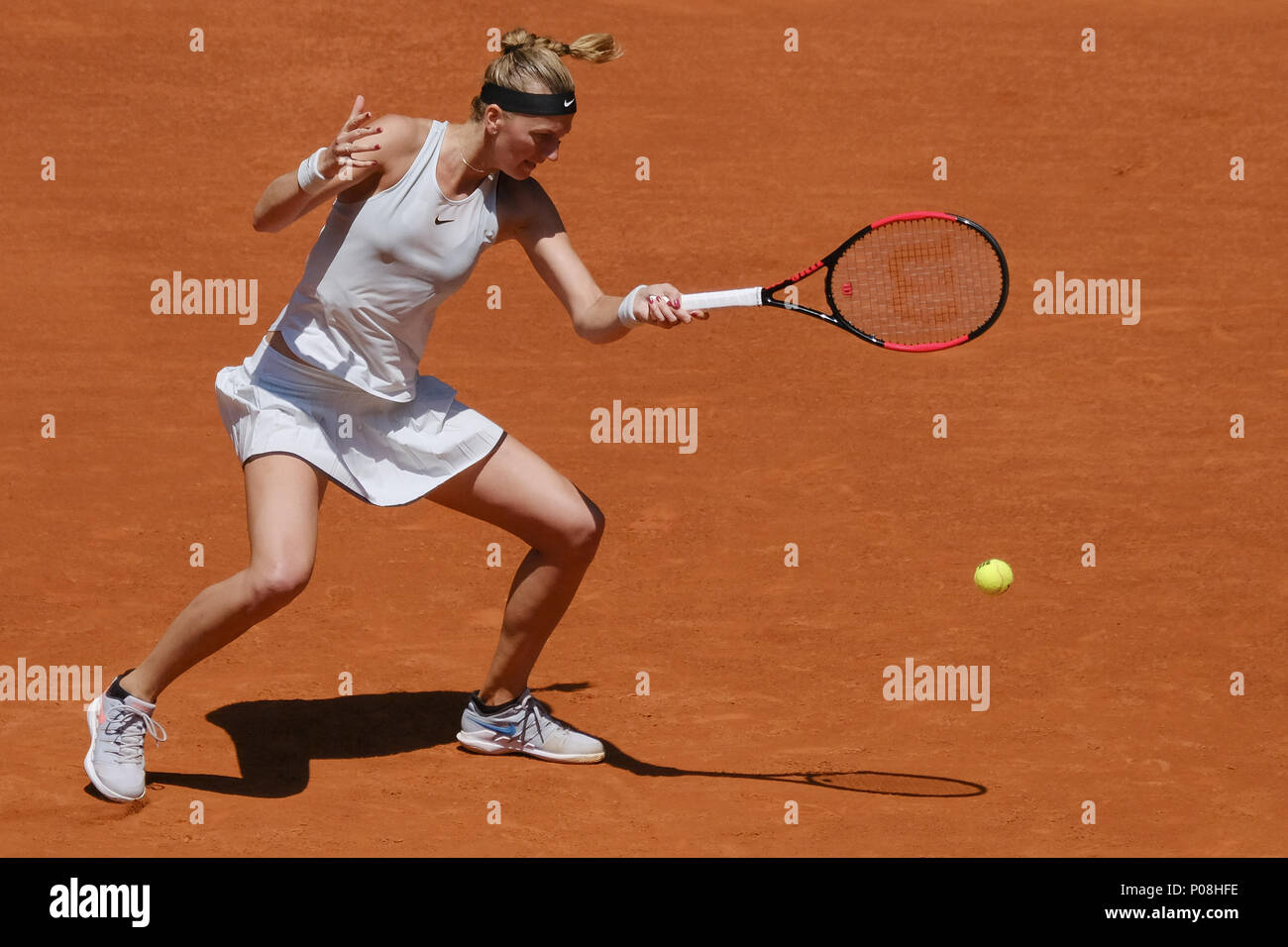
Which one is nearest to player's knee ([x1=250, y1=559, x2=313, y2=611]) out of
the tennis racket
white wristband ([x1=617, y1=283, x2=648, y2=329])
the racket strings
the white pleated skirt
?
the white pleated skirt

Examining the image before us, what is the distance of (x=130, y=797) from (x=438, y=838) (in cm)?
90

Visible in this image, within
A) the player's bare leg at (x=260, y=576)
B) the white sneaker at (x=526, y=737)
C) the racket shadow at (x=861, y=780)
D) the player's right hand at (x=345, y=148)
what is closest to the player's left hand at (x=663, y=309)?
the player's right hand at (x=345, y=148)

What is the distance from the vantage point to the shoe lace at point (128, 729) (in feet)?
16.5

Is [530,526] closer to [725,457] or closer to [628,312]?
[628,312]

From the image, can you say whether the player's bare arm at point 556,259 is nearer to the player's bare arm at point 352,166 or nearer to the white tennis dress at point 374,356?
the white tennis dress at point 374,356

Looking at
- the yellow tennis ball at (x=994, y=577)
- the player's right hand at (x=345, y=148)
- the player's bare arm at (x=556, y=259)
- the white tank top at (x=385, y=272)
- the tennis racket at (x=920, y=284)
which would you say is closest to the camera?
the player's right hand at (x=345, y=148)

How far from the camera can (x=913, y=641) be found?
646 cm

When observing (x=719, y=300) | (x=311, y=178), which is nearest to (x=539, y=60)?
(x=311, y=178)

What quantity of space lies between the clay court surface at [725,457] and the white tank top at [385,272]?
1.29 meters

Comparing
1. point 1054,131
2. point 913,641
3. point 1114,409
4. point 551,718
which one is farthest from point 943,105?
point 551,718

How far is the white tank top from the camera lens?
16.2 ft

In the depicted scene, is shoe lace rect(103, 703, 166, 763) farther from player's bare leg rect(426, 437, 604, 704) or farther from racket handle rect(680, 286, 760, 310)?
racket handle rect(680, 286, 760, 310)

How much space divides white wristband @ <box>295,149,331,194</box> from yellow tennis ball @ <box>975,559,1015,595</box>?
311cm

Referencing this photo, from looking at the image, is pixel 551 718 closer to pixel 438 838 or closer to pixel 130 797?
pixel 438 838
